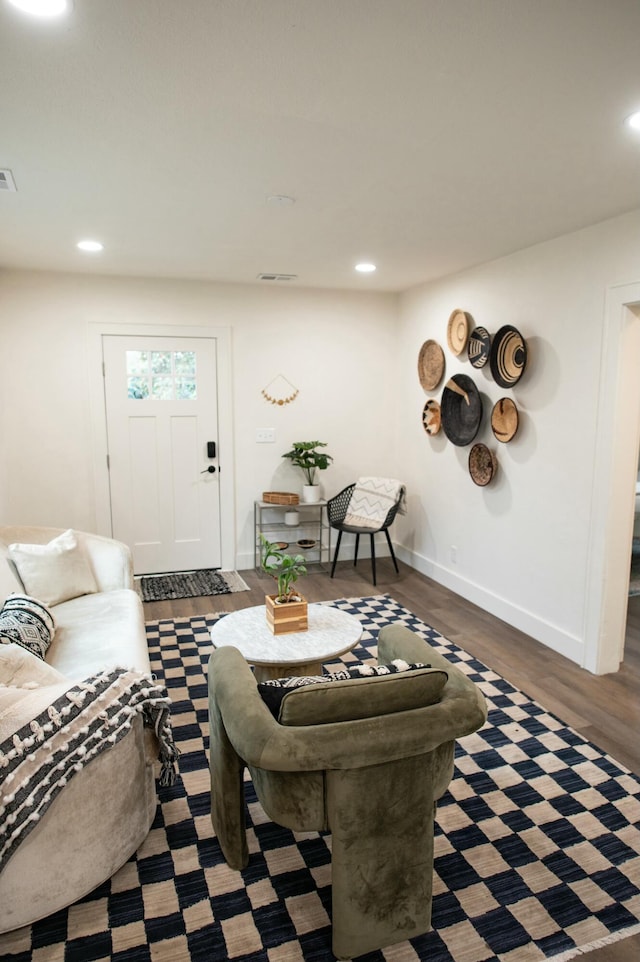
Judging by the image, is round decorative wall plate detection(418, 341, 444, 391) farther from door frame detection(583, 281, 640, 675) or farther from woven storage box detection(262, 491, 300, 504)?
door frame detection(583, 281, 640, 675)

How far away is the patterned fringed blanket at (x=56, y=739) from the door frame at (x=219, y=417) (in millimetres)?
3071

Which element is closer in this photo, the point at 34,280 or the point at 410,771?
the point at 410,771

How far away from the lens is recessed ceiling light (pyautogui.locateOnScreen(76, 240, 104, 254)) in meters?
3.54

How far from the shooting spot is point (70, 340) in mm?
4496

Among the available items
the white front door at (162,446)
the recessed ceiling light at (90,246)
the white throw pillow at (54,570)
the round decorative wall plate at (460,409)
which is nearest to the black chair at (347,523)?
the round decorative wall plate at (460,409)

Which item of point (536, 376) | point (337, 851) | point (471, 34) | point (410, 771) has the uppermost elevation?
point (471, 34)

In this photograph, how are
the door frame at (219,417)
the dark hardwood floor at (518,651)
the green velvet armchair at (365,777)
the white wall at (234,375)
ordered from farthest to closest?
the door frame at (219,417), the white wall at (234,375), the dark hardwood floor at (518,651), the green velvet armchair at (365,777)

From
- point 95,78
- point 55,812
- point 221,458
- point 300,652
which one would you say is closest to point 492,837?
point 300,652

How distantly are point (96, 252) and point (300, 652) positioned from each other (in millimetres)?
2885

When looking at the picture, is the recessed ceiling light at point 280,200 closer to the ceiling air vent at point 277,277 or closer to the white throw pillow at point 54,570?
the ceiling air vent at point 277,277

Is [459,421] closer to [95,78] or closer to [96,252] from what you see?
[96,252]

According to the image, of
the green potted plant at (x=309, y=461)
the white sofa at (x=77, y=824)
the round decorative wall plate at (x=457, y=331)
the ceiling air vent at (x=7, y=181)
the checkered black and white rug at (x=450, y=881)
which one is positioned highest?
the ceiling air vent at (x=7, y=181)

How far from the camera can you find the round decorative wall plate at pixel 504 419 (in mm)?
3766

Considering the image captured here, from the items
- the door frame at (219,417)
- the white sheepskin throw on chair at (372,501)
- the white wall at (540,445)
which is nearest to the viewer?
the white wall at (540,445)
